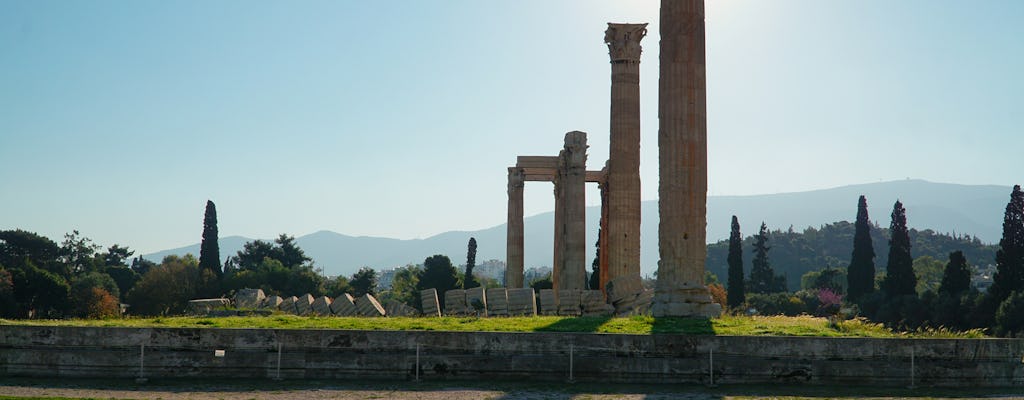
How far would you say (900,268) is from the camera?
7775cm

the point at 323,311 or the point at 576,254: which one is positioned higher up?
the point at 576,254

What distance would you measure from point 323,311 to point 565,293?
37.1ft

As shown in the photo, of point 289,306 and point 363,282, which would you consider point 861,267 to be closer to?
point 363,282

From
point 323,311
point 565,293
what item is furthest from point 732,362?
point 323,311

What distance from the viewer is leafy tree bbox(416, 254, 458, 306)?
311 feet

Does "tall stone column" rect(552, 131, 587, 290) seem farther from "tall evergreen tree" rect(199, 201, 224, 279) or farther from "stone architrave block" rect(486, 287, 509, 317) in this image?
"tall evergreen tree" rect(199, 201, 224, 279)

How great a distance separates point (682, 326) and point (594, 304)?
14621mm

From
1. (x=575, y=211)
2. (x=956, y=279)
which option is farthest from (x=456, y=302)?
(x=956, y=279)

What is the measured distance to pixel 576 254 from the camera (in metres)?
50.0

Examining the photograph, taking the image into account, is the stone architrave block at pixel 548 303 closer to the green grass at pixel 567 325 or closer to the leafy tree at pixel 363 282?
the green grass at pixel 567 325

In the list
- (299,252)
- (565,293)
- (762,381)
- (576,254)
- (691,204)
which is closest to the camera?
(762,381)

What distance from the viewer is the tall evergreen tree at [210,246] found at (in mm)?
88812

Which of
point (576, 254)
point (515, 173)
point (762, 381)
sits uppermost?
point (515, 173)

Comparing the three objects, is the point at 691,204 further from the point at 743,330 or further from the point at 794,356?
the point at 794,356
